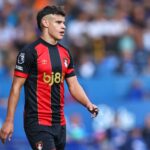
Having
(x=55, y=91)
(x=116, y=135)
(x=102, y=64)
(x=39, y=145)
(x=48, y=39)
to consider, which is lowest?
(x=116, y=135)

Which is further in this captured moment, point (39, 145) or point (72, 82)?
point (72, 82)

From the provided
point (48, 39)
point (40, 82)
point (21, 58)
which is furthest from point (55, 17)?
point (40, 82)

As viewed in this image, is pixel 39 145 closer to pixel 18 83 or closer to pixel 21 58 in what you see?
pixel 18 83

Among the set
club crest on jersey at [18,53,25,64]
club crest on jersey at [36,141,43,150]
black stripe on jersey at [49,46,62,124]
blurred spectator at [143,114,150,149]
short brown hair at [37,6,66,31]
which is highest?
short brown hair at [37,6,66,31]

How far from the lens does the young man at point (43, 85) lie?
8.62 m

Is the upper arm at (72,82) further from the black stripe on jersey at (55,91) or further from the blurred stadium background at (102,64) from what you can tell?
the blurred stadium background at (102,64)

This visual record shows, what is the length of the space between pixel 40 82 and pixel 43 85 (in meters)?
0.05

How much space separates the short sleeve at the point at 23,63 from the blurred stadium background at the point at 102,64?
4.66 m

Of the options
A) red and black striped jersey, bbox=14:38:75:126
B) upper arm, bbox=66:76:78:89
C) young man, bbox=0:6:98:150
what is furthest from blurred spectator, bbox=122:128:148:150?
red and black striped jersey, bbox=14:38:75:126

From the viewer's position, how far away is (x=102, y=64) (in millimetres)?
17109

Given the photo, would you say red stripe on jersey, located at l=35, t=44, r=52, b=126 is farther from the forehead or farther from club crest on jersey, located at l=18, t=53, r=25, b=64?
the forehead

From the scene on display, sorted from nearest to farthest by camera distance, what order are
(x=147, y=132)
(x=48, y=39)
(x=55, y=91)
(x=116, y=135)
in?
1. (x=55, y=91)
2. (x=48, y=39)
3. (x=147, y=132)
4. (x=116, y=135)

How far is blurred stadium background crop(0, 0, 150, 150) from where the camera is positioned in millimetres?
15414

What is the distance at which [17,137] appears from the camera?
589 inches
